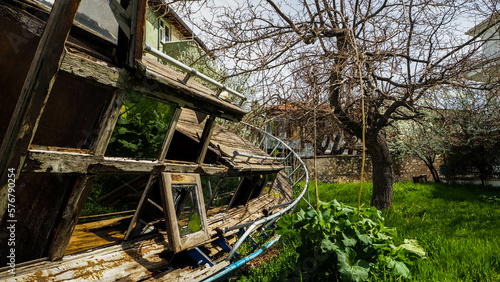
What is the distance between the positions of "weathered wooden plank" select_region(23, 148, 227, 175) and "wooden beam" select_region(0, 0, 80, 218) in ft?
0.31

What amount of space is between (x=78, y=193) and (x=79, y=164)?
0.31 meters

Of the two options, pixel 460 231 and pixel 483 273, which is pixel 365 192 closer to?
pixel 460 231

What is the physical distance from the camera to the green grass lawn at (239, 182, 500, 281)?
12.3 ft

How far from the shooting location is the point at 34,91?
6.34ft

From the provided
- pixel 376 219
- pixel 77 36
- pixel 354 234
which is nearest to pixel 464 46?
pixel 376 219

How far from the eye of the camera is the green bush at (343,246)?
2795 millimetres

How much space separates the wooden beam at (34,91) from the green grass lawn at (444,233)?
275cm

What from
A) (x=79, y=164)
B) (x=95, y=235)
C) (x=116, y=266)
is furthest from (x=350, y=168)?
(x=79, y=164)

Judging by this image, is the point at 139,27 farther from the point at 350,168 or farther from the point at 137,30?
the point at 350,168

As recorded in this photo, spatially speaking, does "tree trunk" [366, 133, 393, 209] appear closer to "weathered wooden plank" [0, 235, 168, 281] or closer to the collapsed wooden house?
the collapsed wooden house

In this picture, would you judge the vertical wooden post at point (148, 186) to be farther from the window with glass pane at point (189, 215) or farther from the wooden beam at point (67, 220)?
the wooden beam at point (67, 220)

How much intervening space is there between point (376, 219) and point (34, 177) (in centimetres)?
362

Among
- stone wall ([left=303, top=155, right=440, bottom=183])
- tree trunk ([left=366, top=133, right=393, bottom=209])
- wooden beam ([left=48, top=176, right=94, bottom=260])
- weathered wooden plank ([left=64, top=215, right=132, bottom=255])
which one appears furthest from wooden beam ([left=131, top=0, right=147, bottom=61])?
stone wall ([left=303, top=155, right=440, bottom=183])

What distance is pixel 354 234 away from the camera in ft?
9.51
